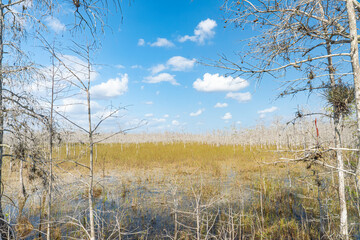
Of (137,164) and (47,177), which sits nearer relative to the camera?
(47,177)

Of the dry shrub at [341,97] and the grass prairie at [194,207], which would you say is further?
the grass prairie at [194,207]

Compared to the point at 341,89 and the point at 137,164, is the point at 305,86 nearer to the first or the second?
the point at 341,89

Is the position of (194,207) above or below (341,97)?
below

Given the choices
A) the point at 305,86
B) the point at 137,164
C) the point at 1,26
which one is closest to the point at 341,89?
the point at 305,86

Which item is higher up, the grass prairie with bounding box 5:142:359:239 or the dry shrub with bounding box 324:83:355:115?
the dry shrub with bounding box 324:83:355:115

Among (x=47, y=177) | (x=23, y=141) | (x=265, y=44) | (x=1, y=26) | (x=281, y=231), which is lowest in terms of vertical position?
(x=281, y=231)

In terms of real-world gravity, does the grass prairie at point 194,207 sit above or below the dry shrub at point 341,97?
below

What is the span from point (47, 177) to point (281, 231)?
6719 millimetres

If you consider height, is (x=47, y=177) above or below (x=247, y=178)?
above

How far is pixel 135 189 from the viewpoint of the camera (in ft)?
34.0

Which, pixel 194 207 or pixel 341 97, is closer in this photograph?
pixel 341 97

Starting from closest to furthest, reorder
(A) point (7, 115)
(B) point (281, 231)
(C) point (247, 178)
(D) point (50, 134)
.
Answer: (A) point (7, 115) < (D) point (50, 134) < (B) point (281, 231) < (C) point (247, 178)

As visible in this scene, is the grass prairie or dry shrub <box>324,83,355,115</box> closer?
dry shrub <box>324,83,355,115</box>

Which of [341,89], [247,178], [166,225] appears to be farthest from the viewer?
[247,178]
